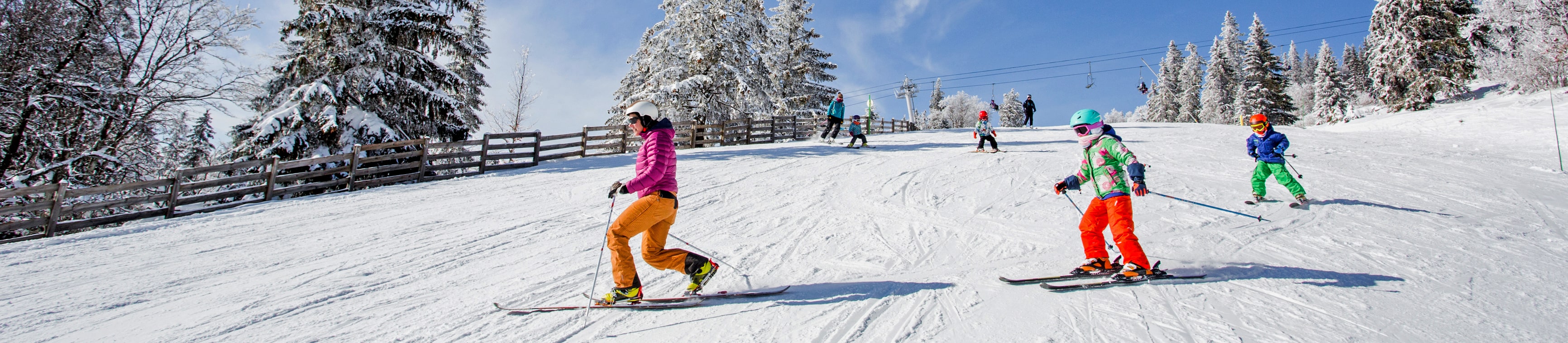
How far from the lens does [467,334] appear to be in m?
3.57

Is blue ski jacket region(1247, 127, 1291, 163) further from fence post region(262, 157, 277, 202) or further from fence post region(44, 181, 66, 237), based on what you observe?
fence post region(44, 181, 66, 237)

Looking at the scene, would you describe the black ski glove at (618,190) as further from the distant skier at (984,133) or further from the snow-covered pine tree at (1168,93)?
the snow-covered pine tree at (1168,93)

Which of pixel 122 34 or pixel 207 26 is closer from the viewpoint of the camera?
pixel 122 34

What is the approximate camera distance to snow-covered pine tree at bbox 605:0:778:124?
70.9 ft

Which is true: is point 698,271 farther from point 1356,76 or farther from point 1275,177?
point 1356,76

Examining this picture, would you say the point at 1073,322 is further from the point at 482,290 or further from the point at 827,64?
the point at 827,64

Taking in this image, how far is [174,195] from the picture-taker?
888cm

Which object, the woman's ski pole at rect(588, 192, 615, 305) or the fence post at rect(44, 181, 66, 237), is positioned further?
the fence post at rect(44, 181, 66, 237)

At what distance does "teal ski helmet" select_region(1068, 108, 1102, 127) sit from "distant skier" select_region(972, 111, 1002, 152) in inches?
349

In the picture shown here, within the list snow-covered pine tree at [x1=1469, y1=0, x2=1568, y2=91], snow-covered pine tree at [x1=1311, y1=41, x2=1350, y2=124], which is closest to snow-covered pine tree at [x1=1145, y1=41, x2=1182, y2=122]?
snow-covered pine tree at [x1=1311, y1=41, x2=1350, y2=124]

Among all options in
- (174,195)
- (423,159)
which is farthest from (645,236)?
(423,159)

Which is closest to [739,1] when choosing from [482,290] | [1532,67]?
[482,290]

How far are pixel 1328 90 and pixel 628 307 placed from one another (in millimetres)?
52720

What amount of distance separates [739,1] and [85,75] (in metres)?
18.1
